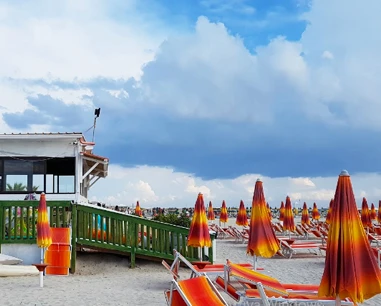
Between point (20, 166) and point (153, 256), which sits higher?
point (20, 166)

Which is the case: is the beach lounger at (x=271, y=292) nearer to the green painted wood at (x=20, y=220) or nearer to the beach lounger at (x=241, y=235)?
the green painted wood at (x=20, y=220)

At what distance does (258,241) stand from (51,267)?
5.70 m

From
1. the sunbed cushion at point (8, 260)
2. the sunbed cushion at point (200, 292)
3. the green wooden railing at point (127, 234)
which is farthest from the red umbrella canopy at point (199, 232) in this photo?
the sunbed cushion at point (200, 292)

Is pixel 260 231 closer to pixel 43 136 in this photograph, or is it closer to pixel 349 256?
pixel 349 256

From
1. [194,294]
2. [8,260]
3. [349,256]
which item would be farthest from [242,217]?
[349,256]

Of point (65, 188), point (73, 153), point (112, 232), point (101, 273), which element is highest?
point (73, 153)

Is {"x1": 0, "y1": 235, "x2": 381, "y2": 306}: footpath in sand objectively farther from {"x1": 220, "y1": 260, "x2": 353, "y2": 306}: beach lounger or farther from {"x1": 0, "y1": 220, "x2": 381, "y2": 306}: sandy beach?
{"x1": 220, "y1": 260, "x2": 353, "y2": 306}: beach lounger

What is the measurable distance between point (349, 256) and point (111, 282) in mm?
7114

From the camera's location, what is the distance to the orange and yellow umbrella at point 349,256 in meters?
5.28

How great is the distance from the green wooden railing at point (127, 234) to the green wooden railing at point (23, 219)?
17.3 inches

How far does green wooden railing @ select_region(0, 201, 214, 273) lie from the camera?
12930mm

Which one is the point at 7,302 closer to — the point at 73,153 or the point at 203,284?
the point at 203,284

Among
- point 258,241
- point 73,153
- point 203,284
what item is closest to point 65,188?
point 73,153

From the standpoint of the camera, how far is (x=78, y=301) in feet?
30.1
